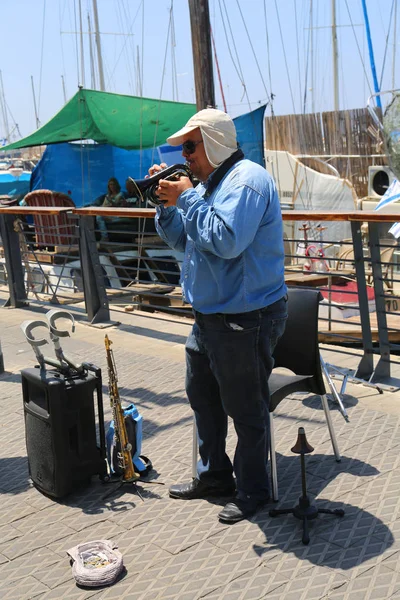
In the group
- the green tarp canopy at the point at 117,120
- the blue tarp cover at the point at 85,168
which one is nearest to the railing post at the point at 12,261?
the green tarp canopy at the point at 117,120

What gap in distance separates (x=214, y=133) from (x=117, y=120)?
12388 mm

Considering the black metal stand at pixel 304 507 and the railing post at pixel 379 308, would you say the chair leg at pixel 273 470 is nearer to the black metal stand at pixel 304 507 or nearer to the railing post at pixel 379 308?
the black metal stand at pixel 304 507

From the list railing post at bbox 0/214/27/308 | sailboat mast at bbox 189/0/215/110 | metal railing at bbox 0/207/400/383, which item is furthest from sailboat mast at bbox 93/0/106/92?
railing post at bbox 0/214/27/308

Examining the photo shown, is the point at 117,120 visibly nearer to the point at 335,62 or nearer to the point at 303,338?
the point at 303,338

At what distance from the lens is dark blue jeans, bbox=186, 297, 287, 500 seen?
3.29 metres

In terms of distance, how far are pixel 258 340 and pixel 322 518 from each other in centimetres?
89

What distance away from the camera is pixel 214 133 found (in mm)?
3225

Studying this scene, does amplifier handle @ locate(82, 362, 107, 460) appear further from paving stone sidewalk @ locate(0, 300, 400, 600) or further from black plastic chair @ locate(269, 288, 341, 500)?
black plastic chair @ locate(269, 288, 341, 500)

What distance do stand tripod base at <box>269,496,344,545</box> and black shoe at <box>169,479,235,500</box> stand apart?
31 cm

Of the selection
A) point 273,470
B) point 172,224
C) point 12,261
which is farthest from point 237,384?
point 12,261

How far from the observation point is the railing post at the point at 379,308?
17.7 feet

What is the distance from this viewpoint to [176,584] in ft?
9.92

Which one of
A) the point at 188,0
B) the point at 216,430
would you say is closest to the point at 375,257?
the point at 216,430

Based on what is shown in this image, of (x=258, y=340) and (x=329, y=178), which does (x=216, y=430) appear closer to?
(x=258, y=340)
